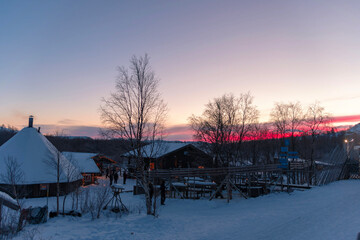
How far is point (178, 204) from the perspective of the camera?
63.0 ft

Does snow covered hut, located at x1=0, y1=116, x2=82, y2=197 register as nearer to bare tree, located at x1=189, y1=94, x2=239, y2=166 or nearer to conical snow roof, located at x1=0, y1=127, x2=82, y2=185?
conical snow roof, located at x1=0, y1=127, x2=82, y2=185

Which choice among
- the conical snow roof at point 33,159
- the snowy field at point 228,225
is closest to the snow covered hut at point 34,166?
the conical snow roof at point 33,159

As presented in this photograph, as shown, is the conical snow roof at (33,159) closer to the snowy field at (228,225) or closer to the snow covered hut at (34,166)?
the snow covered hut at (34,166)

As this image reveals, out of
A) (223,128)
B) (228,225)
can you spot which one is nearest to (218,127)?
(223,128)

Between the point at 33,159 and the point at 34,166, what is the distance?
1.13m

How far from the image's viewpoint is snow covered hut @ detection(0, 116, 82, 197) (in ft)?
81.3

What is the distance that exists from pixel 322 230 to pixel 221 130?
19.7 m

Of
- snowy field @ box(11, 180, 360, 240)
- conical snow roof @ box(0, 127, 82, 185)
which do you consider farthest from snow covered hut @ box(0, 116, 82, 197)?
snowy field @ box(11, 180, 360, 240)

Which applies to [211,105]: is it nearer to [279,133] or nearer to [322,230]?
[279,133]

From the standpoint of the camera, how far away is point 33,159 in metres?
27.3

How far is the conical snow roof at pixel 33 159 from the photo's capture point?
25.5m

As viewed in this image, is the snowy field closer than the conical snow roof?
Yes

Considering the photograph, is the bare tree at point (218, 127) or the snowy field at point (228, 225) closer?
the snowy field at point (228, 225)

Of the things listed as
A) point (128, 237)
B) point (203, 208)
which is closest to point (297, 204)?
point (203, 208)
